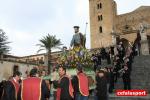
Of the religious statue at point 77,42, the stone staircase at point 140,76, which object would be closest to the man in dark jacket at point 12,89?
the religious statue at point 77,42

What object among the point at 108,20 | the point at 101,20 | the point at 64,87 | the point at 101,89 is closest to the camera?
the point at 64,87

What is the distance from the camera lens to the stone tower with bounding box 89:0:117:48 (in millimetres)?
74000

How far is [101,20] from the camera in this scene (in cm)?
7681

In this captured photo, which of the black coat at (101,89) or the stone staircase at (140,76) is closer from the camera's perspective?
the black coat at (101,89)

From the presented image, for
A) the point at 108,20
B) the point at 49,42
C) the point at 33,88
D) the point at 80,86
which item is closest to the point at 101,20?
the point at 108,20

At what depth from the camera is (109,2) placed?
77.6m

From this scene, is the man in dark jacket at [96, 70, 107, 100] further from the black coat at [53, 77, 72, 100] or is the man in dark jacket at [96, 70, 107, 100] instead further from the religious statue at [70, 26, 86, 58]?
the religious statue at [70, 26, 86, 58]

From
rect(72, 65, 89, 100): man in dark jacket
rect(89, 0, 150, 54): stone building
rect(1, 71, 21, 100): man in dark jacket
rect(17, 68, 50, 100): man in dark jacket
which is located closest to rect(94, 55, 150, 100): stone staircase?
rect(72, 65, 89, 100): man in dark jacket

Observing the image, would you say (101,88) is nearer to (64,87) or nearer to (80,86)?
(80,86)

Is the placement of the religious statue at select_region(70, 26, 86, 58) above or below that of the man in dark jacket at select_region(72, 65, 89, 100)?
above

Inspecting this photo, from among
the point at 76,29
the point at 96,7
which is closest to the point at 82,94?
the point at 76,29

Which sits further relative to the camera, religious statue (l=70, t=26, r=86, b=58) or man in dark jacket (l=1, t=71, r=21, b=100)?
religious statue (l=70, t=26, r=86, b=58)

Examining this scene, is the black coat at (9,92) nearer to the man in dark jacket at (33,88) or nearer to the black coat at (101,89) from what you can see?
the man in dark jacket at (33,88)

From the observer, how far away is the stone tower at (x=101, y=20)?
74000 mm
